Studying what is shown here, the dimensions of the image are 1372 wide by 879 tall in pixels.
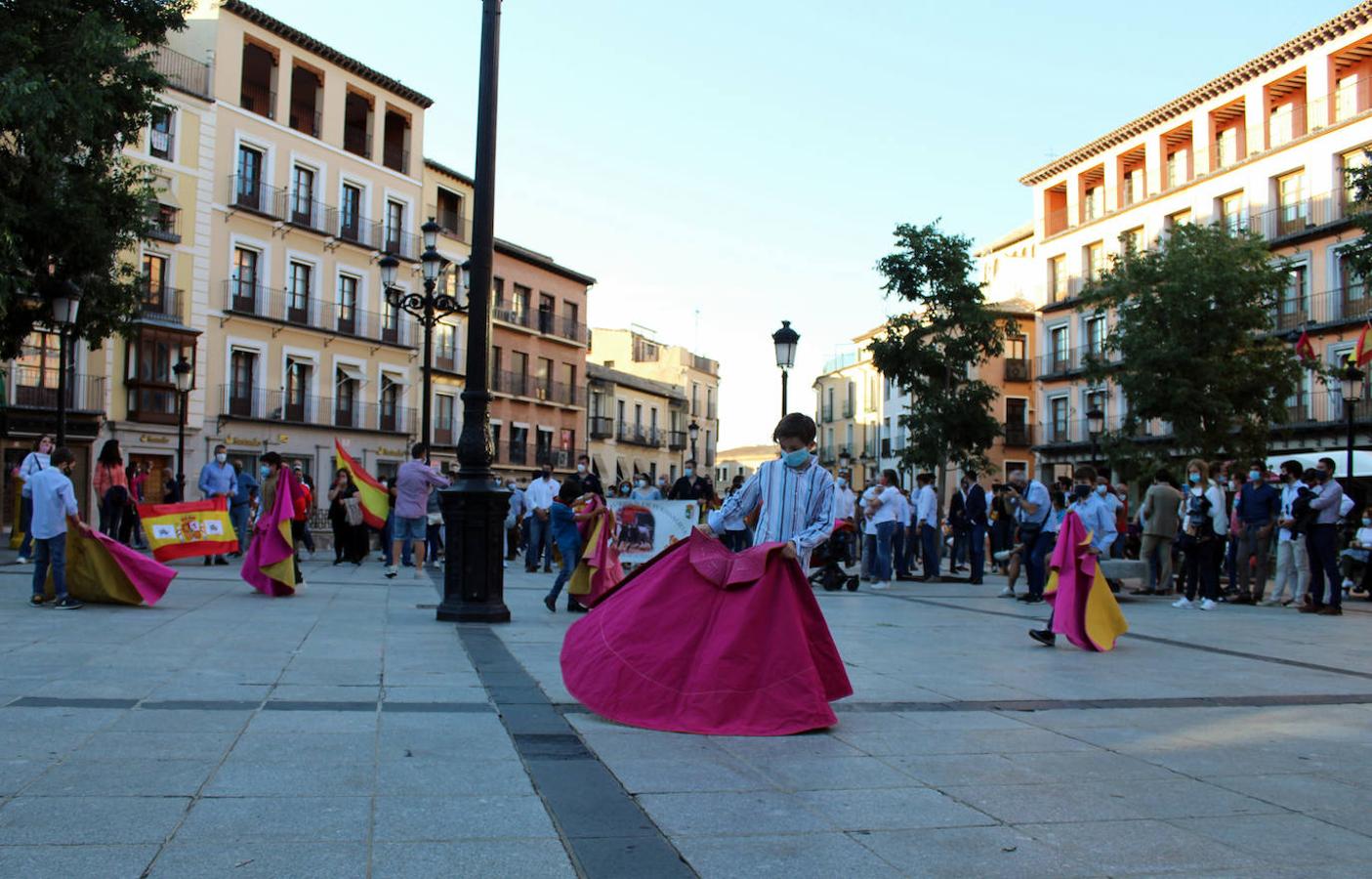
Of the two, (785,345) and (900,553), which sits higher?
(785,345)

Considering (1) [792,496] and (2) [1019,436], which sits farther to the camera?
(2) [1019,436]

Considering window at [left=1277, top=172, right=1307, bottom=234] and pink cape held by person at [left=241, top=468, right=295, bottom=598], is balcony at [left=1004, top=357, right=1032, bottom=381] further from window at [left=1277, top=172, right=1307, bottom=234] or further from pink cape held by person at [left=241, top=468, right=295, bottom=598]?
pink cape held by person at [left=241, top=468, right=295, bottom=598]

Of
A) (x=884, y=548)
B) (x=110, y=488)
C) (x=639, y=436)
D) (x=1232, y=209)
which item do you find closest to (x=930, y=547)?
(x=884, y=548)

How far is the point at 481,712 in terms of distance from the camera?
18.7 feet

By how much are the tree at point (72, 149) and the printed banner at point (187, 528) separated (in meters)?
4.56

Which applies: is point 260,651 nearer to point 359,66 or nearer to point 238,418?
point 238,418

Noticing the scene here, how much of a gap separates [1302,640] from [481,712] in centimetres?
835

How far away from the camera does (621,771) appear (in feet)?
14.9

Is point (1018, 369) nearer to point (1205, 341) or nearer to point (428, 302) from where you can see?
point (1205, 341)

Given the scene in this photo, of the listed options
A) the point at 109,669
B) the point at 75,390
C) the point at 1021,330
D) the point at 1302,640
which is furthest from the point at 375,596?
the point at 1021,330

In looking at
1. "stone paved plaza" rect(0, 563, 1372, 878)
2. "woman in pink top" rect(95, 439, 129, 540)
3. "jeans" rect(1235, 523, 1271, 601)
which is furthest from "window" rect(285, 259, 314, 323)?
"stone paved plaza" rect(0, 563, 1372, 878)

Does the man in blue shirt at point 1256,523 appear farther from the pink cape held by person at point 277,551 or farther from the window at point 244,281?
the window at point 244,281

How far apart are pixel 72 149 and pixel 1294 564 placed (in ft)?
65.2

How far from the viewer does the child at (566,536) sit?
1158 centimetres
